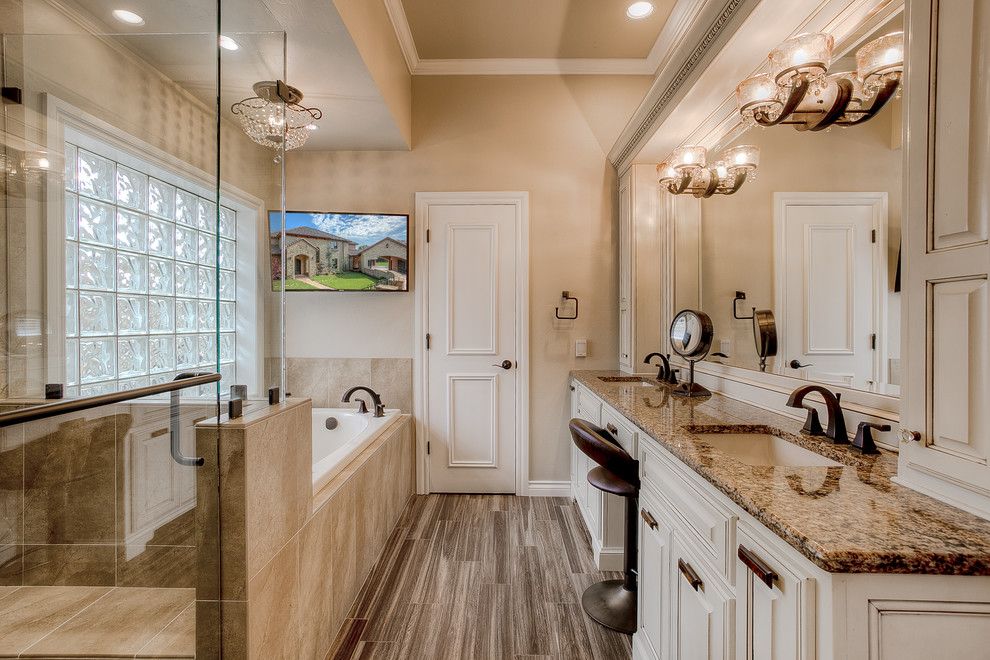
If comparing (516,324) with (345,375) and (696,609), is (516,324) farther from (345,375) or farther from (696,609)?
(696,609)

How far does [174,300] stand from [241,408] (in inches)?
14.4

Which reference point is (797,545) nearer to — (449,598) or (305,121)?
(449,598)

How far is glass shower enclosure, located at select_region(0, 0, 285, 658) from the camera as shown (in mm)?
1170

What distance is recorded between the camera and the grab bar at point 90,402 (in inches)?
31.1

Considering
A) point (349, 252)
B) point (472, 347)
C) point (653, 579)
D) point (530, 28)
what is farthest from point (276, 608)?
point (530, 28)

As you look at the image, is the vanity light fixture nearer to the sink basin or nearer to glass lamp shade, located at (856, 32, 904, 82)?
glass lamp shade, located at (856, 32, 904, 82)

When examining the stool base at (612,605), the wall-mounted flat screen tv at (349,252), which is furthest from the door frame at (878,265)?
the wall-mounted flat screen tv at (349,252)

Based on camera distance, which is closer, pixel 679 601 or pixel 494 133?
pixel 679 601

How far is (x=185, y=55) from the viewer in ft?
4.24

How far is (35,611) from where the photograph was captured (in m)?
1.15

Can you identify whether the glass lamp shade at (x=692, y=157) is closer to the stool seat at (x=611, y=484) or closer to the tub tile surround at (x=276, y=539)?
the stool seat at (x=611, y=484)

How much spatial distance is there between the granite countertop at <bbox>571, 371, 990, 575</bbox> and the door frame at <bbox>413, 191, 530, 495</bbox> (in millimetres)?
1775

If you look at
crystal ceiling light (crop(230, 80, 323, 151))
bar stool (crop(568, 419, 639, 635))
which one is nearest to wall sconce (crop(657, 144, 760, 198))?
bar stool (crop(568, 419, 639, 635))

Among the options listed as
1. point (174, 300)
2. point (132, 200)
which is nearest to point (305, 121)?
point (132, 200)
